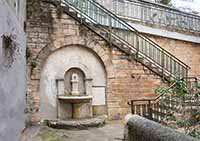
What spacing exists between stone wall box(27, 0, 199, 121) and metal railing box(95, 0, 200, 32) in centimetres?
292

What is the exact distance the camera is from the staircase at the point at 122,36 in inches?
445

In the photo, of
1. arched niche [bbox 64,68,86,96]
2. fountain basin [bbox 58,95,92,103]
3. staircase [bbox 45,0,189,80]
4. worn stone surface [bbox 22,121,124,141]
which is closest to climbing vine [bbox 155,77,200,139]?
worn stone surface [bbox 22,121,124,141]

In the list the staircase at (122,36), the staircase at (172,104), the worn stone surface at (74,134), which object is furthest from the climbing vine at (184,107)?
the staircase at (122,36)

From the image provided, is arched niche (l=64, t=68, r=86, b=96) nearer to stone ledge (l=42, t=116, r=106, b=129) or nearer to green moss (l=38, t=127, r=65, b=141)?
stone ledge (l=42, t=116, r=106, b=129)

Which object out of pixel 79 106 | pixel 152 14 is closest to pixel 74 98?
pixel 79 106

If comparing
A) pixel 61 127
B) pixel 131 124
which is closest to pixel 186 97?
pixel 131 124

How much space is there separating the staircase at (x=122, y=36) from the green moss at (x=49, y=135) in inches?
160

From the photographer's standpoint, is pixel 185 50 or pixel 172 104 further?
pixel 185 50

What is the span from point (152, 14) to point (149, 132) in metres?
10.8

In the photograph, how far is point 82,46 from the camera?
1107 centimetres

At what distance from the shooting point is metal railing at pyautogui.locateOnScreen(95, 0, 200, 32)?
13.6 m

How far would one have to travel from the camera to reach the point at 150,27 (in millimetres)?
14000

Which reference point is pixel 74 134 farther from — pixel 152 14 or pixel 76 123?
pixel 152 14

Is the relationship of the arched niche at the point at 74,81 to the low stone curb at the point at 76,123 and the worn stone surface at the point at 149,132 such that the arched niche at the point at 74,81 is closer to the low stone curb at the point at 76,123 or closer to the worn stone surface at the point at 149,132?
the low stone curb at the point at 76,123
